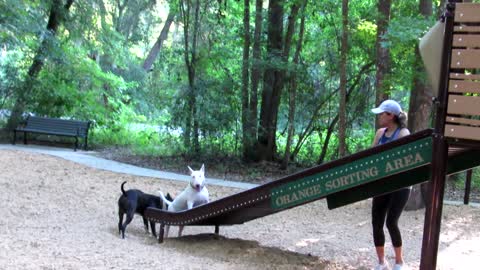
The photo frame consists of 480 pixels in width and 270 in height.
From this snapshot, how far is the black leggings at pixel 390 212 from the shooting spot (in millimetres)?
5859

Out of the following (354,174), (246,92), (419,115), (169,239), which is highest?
(246,92)

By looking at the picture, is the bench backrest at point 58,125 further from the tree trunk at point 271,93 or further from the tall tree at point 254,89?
the tree trunk at point 271,93

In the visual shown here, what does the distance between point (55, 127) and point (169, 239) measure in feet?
34.3

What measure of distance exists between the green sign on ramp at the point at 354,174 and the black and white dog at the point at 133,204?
7.36 feet

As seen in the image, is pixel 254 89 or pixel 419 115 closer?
pixel 419 115

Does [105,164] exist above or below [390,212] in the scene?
below

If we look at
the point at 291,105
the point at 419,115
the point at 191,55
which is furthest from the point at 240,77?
the point at 419,115

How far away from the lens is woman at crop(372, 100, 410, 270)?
5793mm

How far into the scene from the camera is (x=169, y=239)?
8078 millimetres

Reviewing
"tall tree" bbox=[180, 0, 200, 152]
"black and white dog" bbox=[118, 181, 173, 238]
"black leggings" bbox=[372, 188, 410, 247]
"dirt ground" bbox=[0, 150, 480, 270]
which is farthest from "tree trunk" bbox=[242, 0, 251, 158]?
"black leggings" bbox=[372, 188, 410, 247]

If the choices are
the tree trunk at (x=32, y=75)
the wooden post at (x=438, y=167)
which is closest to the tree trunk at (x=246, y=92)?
the tree trunk at (x=32, y=75)

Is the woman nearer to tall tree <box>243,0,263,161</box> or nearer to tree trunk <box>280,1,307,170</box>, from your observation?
tall tree <box>243,0,263,161</box>

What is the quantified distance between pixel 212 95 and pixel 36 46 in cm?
641

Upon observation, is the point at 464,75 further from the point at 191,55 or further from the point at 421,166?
the point at 191,55
